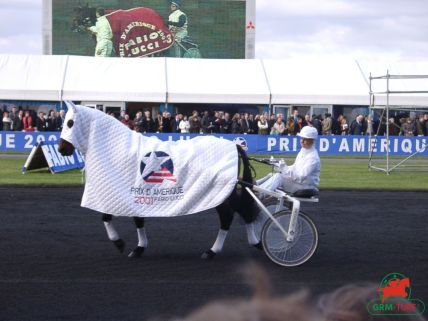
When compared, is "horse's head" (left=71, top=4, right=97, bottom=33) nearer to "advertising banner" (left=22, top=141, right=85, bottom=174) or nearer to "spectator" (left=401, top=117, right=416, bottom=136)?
"spectator" (left=401, top=117, right=416, bottom=136)

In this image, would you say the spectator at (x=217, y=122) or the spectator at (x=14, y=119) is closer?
the spectator at (x=217, y=122)

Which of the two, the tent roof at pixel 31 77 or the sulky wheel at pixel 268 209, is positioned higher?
the tent roof at pixel 31 77

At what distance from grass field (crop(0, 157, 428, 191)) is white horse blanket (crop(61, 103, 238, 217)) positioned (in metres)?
9.68

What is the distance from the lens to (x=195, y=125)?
34188mm

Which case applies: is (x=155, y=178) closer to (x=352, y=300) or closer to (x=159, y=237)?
(x=159, y=237)

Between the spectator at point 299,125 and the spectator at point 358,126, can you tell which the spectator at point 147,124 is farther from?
the spectator at point 358,126

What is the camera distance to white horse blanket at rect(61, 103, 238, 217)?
9922 mm

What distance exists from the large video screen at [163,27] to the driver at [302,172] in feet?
137

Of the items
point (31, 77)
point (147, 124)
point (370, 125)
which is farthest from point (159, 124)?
point (370, 125)

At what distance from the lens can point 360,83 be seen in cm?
3816

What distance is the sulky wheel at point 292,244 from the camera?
985 cm

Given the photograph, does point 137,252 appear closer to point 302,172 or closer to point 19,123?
point 302,172

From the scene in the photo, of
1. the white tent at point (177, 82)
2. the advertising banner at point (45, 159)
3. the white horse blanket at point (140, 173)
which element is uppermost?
the white tent at point (177, 82)

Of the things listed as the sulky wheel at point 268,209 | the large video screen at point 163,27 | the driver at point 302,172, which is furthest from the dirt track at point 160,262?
the large video screen at point 163,27
